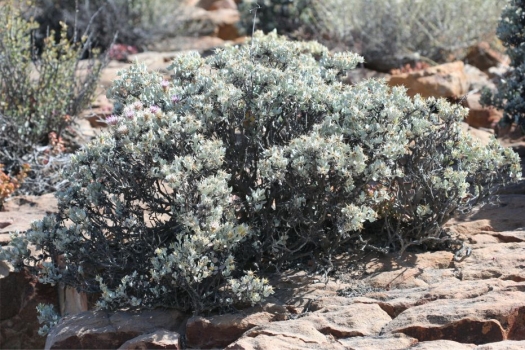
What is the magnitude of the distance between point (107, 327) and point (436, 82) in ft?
14.6

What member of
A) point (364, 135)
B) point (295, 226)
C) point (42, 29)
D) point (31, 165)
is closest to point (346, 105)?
point (364, 135)

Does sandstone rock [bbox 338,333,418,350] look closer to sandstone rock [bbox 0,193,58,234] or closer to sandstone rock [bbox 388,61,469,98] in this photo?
sandstone rock [bbox 0,193,58,234]

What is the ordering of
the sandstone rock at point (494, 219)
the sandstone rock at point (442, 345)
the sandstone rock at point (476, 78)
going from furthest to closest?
the sandstone rock at point (476, 78)
the sandstone rock at point (494, 219)
the sandstone rock at point (442, 345)

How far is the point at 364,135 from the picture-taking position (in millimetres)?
4270

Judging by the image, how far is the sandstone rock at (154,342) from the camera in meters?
3.94

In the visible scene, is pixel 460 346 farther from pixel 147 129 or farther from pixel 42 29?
pixel 42 29

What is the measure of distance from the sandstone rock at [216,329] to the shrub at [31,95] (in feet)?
9.82

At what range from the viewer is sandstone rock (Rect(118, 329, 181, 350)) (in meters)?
3.94

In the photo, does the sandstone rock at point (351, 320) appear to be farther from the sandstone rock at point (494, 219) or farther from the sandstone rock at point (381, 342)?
the sandstone rock at point (494, 219)

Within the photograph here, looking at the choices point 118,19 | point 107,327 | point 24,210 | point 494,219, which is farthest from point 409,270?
point 118,19

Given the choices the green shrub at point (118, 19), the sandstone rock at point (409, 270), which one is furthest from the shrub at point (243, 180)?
the green shrub at point (118, 19)

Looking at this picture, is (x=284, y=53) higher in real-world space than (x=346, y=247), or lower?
higher

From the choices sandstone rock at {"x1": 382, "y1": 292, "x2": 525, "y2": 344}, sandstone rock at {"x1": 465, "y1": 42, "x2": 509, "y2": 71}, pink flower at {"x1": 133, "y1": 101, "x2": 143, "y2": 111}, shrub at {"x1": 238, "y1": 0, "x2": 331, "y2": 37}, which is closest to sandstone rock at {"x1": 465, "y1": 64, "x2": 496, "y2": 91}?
sandstone rock at {"x1": 465, "y1": 42, "x2": 509, "y2": 71}

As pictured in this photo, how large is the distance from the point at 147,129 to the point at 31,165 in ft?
8.58
